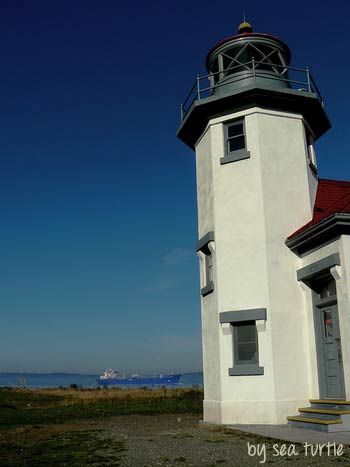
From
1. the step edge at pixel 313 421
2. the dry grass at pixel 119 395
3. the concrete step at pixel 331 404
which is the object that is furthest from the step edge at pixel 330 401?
the dry grass at pixel 119 395

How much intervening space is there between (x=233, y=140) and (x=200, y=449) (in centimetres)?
911

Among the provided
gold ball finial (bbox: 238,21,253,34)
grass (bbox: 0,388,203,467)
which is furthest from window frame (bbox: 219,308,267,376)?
gold ball finial (bbox: 238,21,253,34)

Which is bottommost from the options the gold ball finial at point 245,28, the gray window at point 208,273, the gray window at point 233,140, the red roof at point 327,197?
the gray window at point 208,273

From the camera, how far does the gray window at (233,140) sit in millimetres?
14961

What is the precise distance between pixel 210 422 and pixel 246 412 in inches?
52.2

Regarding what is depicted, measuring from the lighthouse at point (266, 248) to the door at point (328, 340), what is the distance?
3cm

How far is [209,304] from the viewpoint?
584 inches

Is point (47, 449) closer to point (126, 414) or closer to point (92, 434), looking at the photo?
point (92, 434)

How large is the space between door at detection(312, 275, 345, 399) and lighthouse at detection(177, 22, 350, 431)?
3 centimetres

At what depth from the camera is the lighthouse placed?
42.1 ft

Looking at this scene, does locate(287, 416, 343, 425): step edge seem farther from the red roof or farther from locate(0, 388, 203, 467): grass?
the red roof

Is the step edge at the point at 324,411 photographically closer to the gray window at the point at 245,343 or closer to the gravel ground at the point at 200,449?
the gray window at the point at 245,343

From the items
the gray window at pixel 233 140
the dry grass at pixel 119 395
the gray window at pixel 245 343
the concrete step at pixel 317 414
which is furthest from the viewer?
the dry grass at pixel 119 395

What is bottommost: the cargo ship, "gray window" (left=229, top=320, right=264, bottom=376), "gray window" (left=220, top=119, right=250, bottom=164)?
the cargo ship
